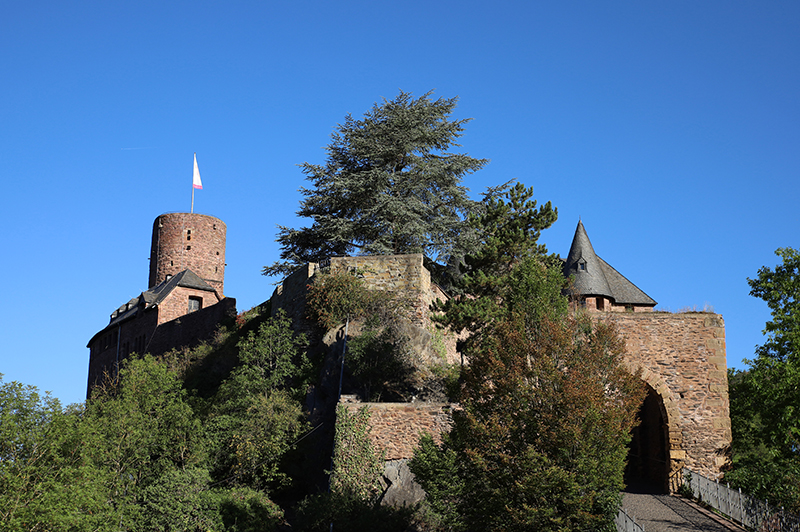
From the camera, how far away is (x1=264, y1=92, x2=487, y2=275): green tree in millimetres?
31438

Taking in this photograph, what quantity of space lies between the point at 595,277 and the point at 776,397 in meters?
9.82

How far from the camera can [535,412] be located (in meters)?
16.8

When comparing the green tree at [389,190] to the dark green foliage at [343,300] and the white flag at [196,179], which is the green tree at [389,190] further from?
the white flag at [196,179]

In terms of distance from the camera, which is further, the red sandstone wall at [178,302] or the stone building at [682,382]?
the red sandstone wall at [178,302]

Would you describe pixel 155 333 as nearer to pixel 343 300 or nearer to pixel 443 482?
pixel 343 300

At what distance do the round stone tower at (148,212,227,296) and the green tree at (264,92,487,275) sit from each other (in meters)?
16.8

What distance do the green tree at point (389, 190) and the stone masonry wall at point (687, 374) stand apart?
9.05m

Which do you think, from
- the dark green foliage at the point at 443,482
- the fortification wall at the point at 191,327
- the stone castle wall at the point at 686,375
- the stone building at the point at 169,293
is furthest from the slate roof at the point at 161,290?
the dark green foliage at the point at 443,482

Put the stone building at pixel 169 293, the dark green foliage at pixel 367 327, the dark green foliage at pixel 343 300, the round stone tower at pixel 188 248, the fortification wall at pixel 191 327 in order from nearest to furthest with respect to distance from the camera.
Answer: the dark green foliage at pixel 367 327 → the dark green foliage at pixel 343 300 → the fortification wall at pixel 191 327 → the stone building at pixel 169 293 → the round stone tower at pixel 188 248

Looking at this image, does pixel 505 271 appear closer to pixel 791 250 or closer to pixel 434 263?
pixel 434 263

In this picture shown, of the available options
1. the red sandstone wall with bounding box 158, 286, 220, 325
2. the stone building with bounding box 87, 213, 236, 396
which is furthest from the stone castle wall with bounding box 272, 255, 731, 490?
the red sandstone wall with bounding box 158, 286, 220, 325

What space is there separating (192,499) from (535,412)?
1026 centimetres

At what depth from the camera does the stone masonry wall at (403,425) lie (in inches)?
852

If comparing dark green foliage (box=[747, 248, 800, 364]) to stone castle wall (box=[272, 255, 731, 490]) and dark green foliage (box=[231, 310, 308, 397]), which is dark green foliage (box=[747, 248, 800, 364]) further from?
dark green foliage (box=[231, 310, 308, 397])
